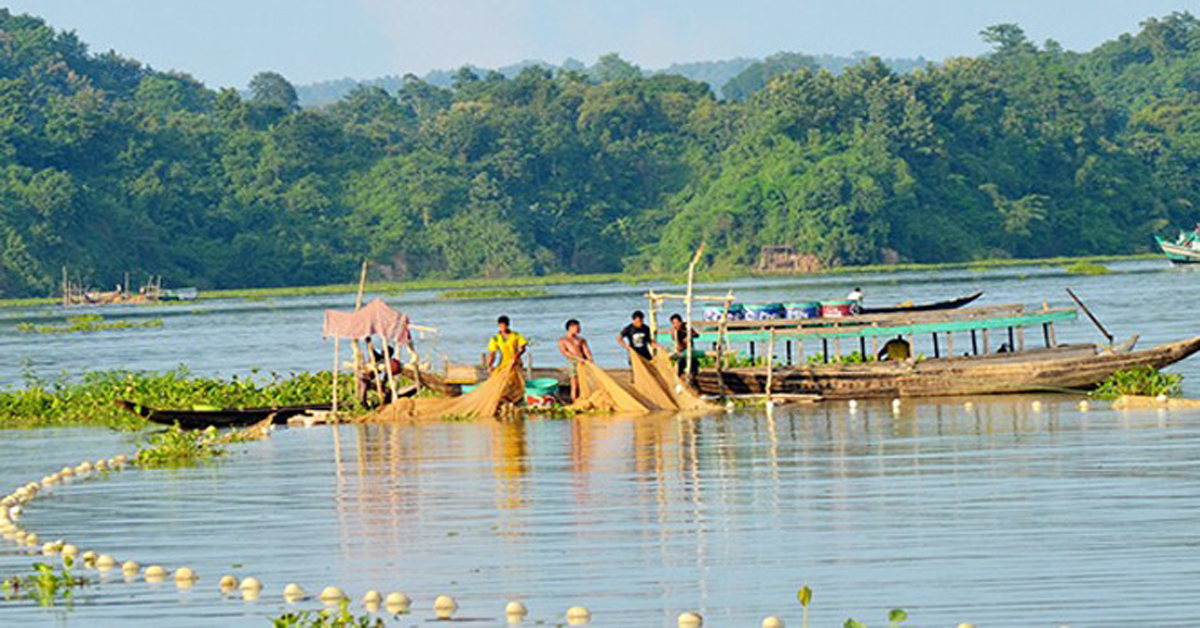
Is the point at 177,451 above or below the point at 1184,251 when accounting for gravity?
below

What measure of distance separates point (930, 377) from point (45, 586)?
15655 millimetres

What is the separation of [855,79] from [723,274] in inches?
583

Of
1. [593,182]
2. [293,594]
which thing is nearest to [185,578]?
[293,594]

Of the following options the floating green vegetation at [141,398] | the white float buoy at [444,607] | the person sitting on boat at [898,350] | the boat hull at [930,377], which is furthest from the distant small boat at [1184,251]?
the white float buoy at [444,607]

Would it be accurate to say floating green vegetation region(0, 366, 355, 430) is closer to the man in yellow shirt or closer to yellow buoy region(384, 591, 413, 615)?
the man in yellow shirt

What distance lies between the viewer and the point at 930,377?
29.1m

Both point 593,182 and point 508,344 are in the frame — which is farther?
point 593,182

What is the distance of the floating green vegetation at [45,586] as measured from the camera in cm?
1577

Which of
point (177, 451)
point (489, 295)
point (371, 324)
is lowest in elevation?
point (489, 295)

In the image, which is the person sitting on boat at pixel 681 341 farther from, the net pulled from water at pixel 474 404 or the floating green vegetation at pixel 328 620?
the floating green vegetation at pixel 328 620

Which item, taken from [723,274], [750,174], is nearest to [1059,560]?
[723,274]

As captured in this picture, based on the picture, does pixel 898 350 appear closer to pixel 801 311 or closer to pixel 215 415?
pixel 801 311

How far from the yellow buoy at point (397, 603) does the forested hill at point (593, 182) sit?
281 ft

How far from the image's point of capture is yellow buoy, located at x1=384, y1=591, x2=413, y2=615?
47.6ft
